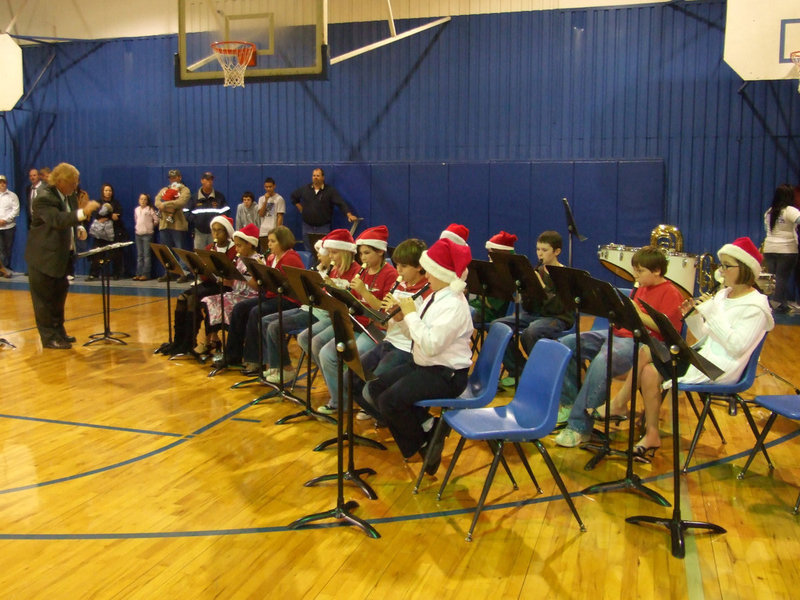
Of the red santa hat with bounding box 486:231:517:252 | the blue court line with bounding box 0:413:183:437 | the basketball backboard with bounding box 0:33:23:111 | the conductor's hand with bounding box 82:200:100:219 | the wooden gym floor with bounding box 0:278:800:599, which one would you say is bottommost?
the wooden gym floor with bounding box 0:278:800:599

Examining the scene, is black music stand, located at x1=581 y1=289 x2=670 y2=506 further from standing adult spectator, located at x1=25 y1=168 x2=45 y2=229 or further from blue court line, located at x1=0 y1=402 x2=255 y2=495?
standing adult spectator, located at x1=25 y1=168 x2=45 y2=229

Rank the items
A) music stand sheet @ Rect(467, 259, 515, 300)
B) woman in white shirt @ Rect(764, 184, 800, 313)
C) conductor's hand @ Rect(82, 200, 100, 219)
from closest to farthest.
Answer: music stand sheet @ Rect(467, 259, 515, 300) → conductor's hand @ Rect(82, 200, 100, 219) → woman in white shirt @ Rect(764, 184, 800, 313)

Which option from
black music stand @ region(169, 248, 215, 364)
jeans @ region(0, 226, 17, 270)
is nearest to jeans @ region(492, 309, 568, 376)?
black music stand @ region(169, 248, 215, 364)

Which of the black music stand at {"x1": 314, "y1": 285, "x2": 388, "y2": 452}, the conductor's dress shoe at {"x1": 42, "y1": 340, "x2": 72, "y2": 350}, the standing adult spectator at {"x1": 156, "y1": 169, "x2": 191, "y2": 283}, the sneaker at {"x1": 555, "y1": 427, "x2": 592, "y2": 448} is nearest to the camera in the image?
the black music stand at {"x1": 314, "y1": 285, "x2": 388, "y2": 452}

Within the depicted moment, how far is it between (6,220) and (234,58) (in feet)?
22.0

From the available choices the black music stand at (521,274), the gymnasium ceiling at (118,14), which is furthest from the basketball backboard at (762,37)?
the black music stand at (521,274)

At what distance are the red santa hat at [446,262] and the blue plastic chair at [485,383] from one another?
1.18ft

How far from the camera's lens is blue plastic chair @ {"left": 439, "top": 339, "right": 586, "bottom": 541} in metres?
3.72

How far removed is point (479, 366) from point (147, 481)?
6.92ft

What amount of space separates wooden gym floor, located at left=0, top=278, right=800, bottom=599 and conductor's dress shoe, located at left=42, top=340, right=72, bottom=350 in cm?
203

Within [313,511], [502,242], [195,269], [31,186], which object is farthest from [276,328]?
[31,186]

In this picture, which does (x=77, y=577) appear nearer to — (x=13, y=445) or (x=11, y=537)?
(x=11, y=537)

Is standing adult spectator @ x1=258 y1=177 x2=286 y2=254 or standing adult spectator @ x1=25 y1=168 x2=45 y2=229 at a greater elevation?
standing adult spectator @ x1=25 y1=168 x2=45 y2=229

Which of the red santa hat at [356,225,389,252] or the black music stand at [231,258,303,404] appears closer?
the red santa hat at [356,225,389,252]
